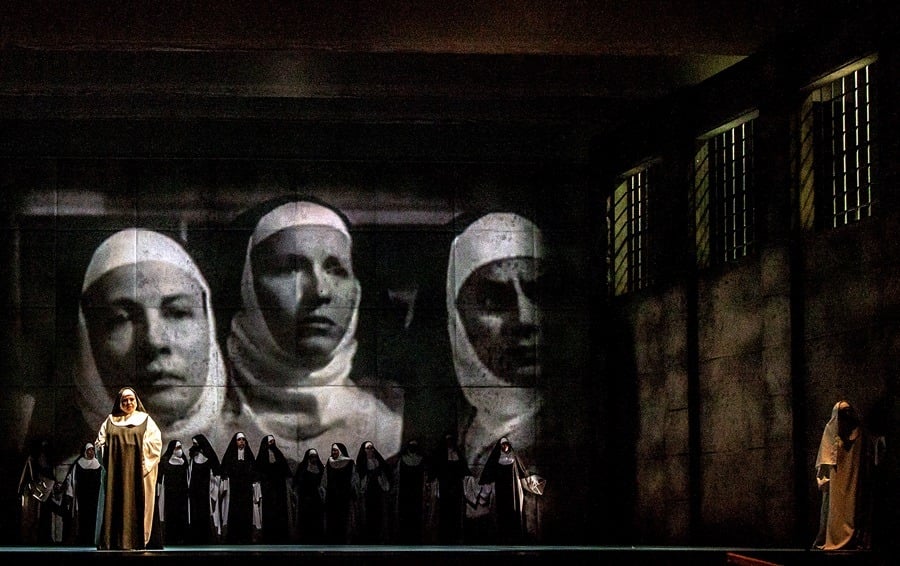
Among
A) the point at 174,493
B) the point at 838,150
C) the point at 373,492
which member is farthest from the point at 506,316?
the point at 838,150

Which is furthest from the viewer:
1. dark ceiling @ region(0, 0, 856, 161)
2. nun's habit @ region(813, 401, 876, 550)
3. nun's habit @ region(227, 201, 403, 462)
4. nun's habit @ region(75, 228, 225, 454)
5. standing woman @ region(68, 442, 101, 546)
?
nun's habit @ region(227, 201, 403, 462)

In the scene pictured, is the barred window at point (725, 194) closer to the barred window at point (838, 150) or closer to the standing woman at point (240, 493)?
the barred window at point (838, 150)

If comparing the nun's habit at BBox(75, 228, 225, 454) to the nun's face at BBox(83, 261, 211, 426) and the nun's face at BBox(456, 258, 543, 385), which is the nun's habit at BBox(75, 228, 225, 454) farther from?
the nun's face at BBox(456, 258, 543, 385)

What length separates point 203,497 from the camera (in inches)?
808

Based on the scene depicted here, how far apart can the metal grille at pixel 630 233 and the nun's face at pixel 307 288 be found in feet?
13.8

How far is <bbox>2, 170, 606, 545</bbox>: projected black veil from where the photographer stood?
70.8ft

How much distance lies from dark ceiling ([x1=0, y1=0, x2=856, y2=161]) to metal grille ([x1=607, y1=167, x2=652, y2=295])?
1.05 m

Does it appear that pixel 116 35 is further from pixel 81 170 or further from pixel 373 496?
pixel 373 496

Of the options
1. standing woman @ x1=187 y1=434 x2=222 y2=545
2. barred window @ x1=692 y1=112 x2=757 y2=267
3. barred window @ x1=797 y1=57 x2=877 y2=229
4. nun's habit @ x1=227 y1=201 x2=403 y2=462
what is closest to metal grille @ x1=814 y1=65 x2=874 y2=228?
barred window @ x1=797 y1=57 x2=877 y2=229

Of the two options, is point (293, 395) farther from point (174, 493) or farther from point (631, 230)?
point (631, 230)

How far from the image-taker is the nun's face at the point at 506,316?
73.2 ft

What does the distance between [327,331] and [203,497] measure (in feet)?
11.0

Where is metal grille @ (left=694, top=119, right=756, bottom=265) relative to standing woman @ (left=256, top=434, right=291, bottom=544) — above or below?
above

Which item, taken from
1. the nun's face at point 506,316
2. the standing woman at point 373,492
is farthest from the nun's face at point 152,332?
the nun's face at point 506,316
